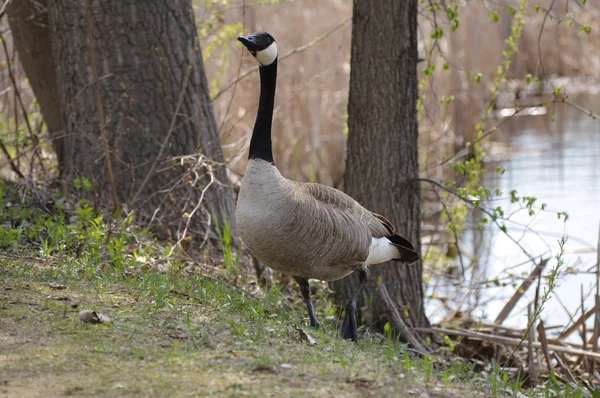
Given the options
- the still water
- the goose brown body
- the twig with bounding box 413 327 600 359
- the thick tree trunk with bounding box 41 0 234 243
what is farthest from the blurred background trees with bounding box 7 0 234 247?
the still water

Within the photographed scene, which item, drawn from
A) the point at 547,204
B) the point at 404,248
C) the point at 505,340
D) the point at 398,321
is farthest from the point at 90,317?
the point at 547,204

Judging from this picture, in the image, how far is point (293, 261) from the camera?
441 cm

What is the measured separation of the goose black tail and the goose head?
1563 mm

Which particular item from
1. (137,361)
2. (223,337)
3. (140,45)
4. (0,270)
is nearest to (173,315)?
(223,337)

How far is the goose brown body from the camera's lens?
4.25m

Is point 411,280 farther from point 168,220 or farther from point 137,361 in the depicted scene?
point 137,361

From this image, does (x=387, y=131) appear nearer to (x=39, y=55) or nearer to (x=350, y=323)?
(x=350, y=323)

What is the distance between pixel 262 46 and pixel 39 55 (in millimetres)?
3533

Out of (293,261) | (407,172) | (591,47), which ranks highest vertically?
(591,47)

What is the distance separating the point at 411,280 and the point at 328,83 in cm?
666

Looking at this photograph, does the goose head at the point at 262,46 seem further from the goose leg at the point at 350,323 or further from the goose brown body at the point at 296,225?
the goose leg at the point at 350,323

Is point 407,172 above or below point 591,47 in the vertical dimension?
below

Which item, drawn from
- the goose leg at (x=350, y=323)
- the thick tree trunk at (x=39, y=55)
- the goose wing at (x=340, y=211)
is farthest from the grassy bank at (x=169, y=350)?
the thick tree trunk at (x=39, y=55)

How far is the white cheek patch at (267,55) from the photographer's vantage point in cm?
455
